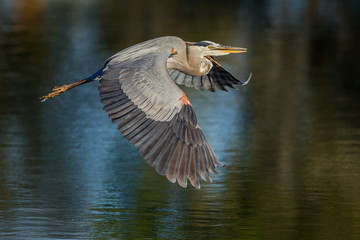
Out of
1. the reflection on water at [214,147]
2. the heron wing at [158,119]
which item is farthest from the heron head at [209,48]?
the reflection on water at [214,147]

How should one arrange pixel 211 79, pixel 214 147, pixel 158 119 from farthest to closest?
pixel 214 147 < pixel 211 79 < pixel 158 119

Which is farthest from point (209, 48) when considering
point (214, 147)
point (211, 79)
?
point (214, 147)

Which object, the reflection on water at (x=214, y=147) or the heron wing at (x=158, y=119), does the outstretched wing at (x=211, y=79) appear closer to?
the reflection on water at (x=214, y=147)

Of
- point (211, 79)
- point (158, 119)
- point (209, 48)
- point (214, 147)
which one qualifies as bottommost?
point (214, 147)

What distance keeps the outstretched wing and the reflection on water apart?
34.8 inches

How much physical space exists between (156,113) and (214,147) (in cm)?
312

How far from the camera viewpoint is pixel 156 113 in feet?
19.6

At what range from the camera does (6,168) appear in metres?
8.02

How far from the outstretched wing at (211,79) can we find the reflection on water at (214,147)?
884mm

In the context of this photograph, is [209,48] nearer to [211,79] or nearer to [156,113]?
[211,79]

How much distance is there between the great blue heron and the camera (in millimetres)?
5629

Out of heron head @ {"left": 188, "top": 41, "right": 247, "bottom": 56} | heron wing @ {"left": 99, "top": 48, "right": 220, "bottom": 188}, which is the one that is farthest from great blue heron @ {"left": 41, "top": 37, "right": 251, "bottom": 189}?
heron head @ {"left": 188, "top": 41, "right": 247, "bottom": 56}

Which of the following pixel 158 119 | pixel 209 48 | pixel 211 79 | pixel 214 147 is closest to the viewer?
pixel 158 119

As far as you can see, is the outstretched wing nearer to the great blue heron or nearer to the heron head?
the heron head
